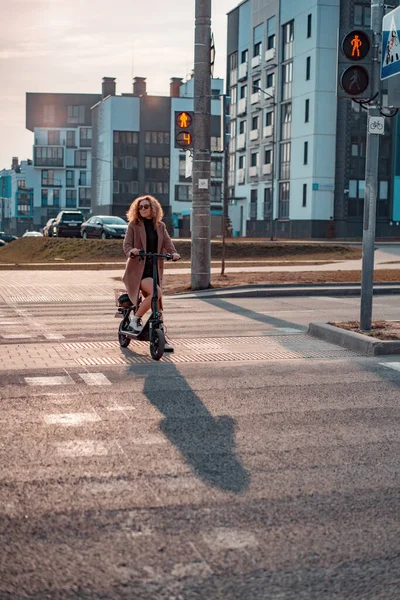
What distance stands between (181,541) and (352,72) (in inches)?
302

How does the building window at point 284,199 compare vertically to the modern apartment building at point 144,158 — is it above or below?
below

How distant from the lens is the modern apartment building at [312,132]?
199 feet

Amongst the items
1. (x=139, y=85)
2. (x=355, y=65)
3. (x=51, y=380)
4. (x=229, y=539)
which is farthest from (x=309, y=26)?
(x=229, y=539)

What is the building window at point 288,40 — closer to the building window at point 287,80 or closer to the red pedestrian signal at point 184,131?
the building window at point 287,80

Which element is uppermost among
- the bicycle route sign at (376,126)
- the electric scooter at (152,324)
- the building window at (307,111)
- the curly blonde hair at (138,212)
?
the building window at (307,111)

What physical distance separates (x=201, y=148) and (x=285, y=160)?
48961mm

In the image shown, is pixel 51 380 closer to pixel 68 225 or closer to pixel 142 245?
pixel 142 245

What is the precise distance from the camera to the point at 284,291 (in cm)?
1811

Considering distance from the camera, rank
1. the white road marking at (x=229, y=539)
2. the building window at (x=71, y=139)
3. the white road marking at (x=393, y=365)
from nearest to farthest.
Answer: the white road marking at (x=229, y=539) < the white road marking at (x=393, y=365) < the building window at (x=71, y=139)

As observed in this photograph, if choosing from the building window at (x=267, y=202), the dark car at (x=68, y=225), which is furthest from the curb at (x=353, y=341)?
the building window at (x=267, y=202)

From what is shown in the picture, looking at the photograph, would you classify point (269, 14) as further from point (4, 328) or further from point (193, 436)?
point (193, 436)

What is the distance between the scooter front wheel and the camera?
370 inches

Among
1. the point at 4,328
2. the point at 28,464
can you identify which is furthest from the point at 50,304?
the point at 28,464

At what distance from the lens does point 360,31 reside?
10.5 m
